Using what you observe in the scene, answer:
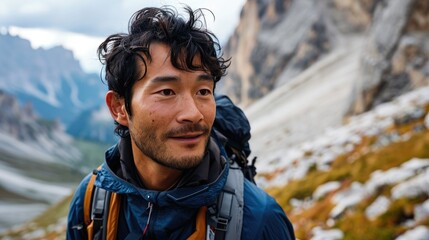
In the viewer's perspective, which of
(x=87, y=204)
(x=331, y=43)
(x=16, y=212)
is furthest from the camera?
(x=16, y=212)

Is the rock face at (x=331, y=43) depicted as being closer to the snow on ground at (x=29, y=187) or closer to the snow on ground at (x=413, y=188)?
the snow on ground at (x=413, y=188)

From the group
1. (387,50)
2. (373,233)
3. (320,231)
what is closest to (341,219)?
(320,231)

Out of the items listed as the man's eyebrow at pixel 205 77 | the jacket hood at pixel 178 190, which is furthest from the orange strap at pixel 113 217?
the man's eyebrow at pixel 205 77

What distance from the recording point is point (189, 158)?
12.0ft

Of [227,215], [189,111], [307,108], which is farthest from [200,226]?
[307,108]

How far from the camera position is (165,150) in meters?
3.72

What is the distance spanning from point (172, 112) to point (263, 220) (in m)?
1.18

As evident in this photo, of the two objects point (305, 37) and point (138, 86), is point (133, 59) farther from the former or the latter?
point (305, 37)

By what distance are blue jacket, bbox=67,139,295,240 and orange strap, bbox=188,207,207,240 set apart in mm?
61

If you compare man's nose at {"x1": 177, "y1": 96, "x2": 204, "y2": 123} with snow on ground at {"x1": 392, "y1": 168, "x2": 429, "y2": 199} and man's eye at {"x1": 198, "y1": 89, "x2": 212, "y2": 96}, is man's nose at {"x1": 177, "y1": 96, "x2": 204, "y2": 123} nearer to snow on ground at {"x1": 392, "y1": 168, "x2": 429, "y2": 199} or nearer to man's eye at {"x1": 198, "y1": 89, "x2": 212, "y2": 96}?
man's eye at {"x1": 198, "y1": 89, "x2": 212, "y2": 96}

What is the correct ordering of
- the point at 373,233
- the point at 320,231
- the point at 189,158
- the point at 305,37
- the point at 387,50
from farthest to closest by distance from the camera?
the point at 305,37, the point at 387,50, the point at 320,231, the point at 373,233, the point at 189,158

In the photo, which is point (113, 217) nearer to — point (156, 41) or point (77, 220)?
point (77, 220)

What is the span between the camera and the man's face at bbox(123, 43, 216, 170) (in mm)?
3654

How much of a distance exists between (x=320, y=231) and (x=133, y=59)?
6.16 metres
